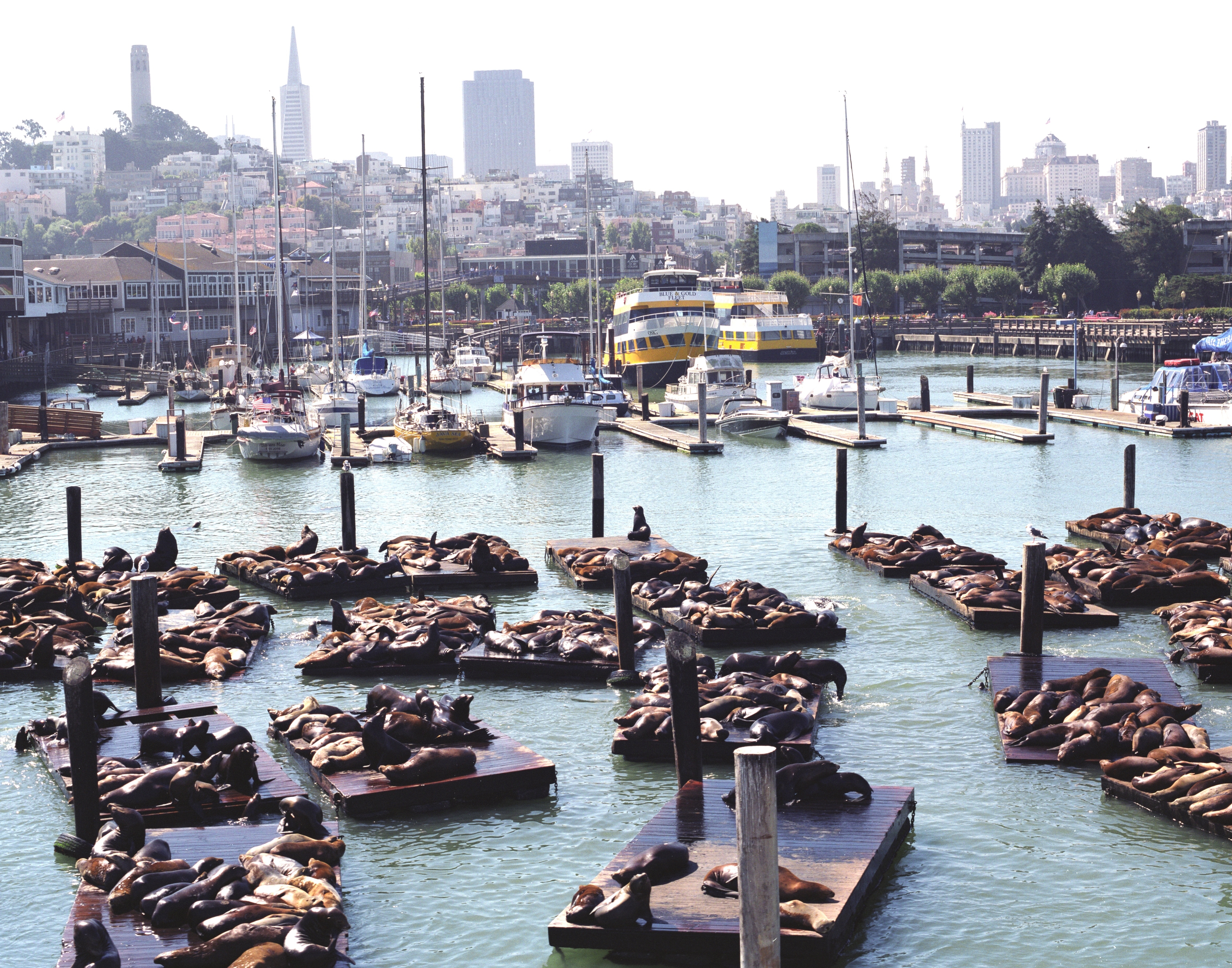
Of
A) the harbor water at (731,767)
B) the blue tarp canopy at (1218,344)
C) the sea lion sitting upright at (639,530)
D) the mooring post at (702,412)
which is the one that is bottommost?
the harbor water at (731,767)

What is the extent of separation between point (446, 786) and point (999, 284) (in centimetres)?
12256

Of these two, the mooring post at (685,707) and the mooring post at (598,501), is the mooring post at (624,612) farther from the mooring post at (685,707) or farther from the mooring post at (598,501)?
the mooring post at (598,501)

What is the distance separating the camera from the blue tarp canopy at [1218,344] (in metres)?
62.3

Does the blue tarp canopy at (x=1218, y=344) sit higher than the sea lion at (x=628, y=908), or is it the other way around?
the blue tarp canopy at (x=1218, y=344)

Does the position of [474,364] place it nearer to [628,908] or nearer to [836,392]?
[836,392]

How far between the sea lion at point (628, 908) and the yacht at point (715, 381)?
42.7m

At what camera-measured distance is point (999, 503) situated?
34781 millimetres

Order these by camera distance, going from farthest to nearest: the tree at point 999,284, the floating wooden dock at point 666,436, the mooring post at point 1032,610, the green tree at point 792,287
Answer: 1. the green tree at point 792,287
2. the tree at point 999,284
3. the floating wooden dock at point 666,436
4. the mooring post at point 1032,610

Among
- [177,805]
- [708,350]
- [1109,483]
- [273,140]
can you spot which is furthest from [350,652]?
[708,350]

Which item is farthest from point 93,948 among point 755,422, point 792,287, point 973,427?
point 792,287

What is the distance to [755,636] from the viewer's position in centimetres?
2075

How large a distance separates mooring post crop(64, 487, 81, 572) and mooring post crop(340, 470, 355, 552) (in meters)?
4.82

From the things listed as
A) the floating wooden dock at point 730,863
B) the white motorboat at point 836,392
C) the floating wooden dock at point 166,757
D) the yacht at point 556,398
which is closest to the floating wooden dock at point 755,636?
the floating wooden dock at point 730,863

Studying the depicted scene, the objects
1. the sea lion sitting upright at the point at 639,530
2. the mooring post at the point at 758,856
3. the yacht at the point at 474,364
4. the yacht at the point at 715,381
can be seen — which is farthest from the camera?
the yacht at the point at 474,364
